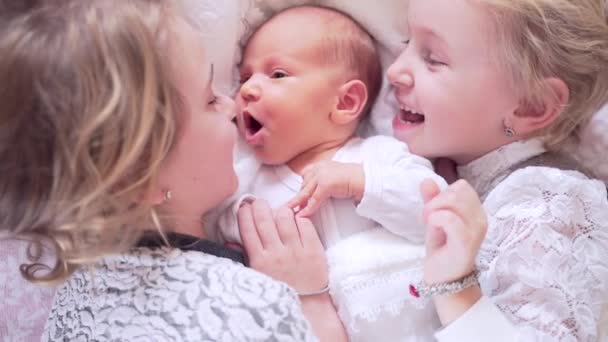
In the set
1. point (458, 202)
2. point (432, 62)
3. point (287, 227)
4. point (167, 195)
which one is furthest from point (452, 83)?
point (167, 195)

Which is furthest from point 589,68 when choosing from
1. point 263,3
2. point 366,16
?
point 263,3

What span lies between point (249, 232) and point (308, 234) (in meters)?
0.10

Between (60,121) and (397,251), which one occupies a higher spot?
(60,121)

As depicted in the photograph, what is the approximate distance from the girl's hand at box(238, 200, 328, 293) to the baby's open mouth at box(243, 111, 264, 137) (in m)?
0.16

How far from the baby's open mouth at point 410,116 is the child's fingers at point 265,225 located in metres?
0.34

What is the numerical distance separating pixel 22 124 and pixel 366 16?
758mm

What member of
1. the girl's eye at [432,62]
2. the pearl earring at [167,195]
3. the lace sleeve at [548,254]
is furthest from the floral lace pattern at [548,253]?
the pearl earring at [167,195]

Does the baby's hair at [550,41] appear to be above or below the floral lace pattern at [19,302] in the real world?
above

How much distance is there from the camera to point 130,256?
97 cm

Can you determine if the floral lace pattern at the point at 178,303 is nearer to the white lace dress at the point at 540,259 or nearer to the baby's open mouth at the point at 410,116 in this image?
the white lace dress at the point at 540,259

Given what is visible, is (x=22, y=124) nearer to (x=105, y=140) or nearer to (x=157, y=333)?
(x=105, y=140)

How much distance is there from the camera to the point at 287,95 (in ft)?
4.07

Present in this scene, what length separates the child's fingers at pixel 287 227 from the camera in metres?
1.15

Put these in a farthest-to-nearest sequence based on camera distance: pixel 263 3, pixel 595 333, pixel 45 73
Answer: pixel 263 3
pixel 595 333
pixel 45 73
